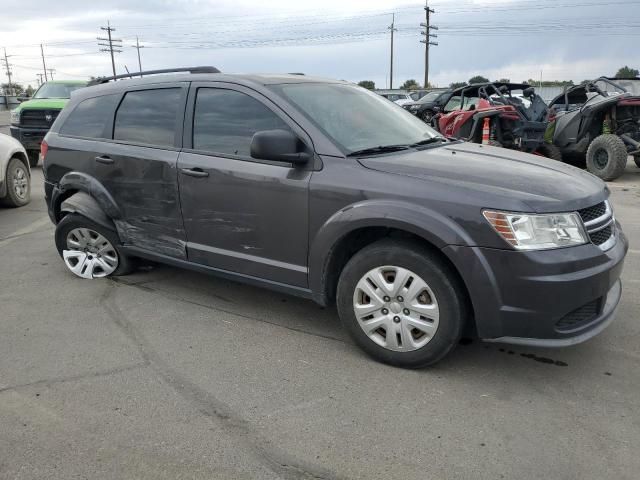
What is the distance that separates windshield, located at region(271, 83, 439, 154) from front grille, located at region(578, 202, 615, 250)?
1286 mm

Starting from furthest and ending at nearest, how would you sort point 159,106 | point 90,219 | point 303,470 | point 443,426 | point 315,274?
point 90,219
point 159,106
point 315,274
point 443,426
point 303,470

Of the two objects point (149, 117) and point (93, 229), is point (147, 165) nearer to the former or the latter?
point (149, 117)

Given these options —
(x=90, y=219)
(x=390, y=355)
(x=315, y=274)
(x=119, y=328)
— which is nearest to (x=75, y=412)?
(x=119, y=328)

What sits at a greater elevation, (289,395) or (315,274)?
(315,274)

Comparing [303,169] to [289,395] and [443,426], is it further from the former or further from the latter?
[443,426]

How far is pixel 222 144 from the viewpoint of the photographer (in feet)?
12.5

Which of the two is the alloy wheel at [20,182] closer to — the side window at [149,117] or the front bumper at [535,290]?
the side window at [149,117]

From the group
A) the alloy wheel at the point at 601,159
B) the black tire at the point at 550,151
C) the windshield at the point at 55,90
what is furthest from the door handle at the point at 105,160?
the windshield at the point at 55,90

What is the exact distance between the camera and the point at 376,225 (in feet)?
10.3

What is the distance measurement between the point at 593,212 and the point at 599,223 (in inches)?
2.8

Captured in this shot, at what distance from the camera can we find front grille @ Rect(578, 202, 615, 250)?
2987mm

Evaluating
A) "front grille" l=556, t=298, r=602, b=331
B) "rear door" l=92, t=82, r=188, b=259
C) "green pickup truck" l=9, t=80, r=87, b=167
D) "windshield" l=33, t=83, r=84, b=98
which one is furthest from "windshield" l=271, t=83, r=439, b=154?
"windshield" l=33, t=83, r=84, b=98

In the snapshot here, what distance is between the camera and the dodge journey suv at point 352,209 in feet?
9.41

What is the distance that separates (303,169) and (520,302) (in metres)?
1.49
